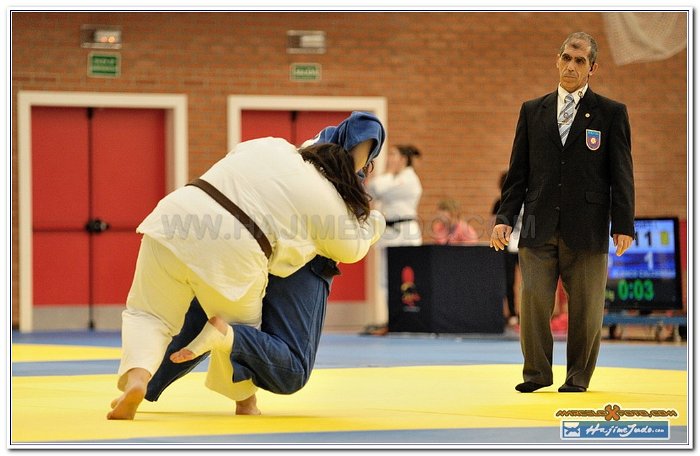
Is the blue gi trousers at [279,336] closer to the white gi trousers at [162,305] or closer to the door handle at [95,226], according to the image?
the white gi trousers at [162,305]

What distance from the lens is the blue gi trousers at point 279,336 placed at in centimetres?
446

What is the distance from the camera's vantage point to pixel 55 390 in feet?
19.0

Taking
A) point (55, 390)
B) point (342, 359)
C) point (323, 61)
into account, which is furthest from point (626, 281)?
point (55, 390)

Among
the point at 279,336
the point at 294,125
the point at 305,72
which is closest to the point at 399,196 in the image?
the point at 294,125

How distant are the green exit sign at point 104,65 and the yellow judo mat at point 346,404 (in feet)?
22.7

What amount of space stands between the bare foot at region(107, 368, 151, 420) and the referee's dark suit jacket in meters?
1.98

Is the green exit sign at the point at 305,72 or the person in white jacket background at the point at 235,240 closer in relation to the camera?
the person in white jacket background at the point at 235,240

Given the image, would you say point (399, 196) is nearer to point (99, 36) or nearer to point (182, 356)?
point (99, 36)

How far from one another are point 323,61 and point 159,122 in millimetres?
1888

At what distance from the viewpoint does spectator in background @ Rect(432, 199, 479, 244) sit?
501 inches

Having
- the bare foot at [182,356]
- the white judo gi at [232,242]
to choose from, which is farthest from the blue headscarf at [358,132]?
the bare foot at [182,356]

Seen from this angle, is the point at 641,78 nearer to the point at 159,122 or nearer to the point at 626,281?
the point at 626,281

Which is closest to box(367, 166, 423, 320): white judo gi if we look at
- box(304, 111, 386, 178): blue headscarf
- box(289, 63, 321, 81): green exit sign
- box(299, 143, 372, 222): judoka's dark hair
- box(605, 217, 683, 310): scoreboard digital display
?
box(289, 63, 321, 81): green exit sign

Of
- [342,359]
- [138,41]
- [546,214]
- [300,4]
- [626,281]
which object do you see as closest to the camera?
[300,4]
